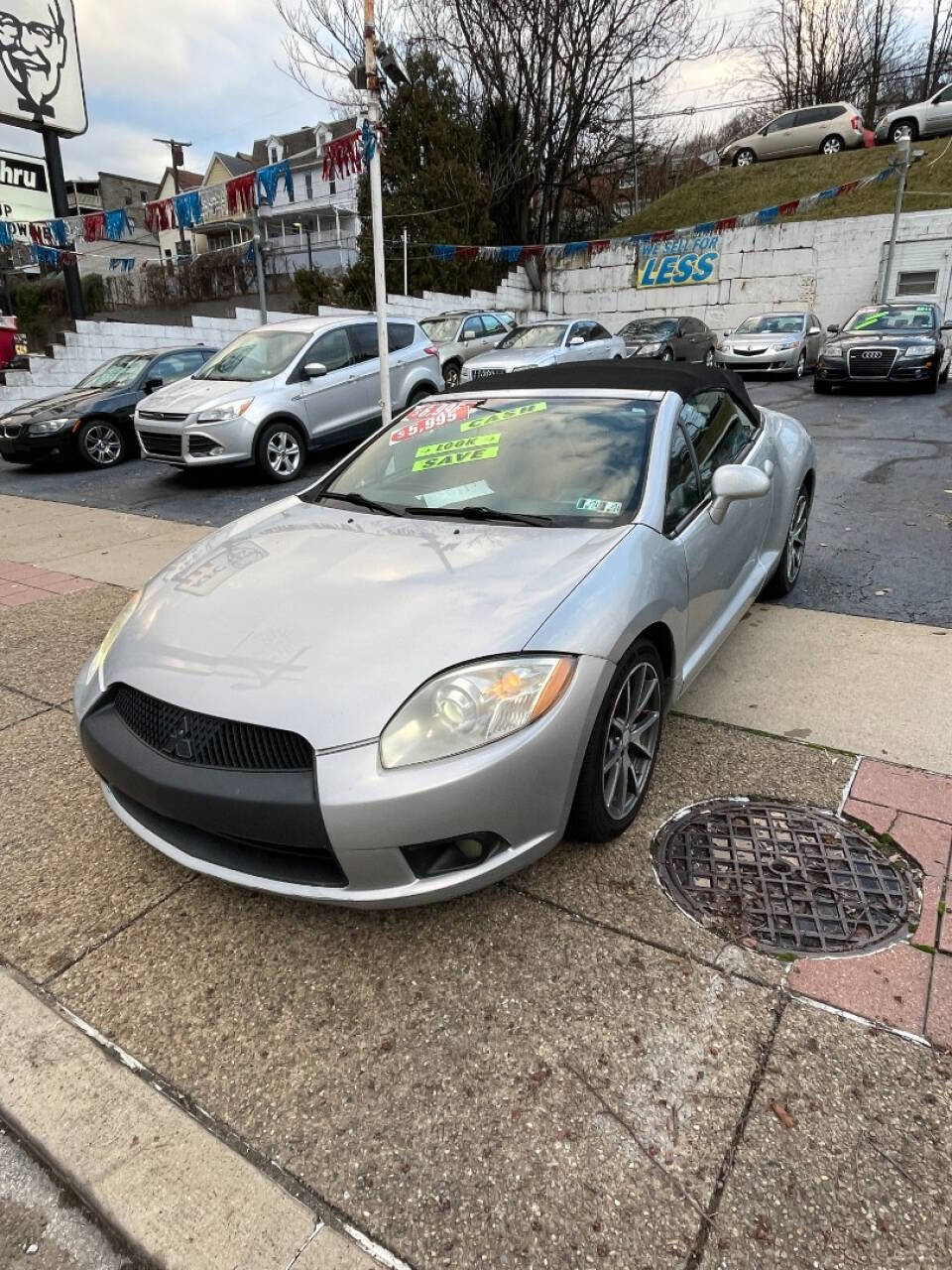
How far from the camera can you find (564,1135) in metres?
1.74

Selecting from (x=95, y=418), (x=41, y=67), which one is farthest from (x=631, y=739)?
(x=41, y=67)

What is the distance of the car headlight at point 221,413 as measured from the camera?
864 cm

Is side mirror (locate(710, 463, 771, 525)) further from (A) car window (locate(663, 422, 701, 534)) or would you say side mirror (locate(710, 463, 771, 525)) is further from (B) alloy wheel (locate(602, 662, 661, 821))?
(B) alloy wheel (locate(602, 662, 661, 821))

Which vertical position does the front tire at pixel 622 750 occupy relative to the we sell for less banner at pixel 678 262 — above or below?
below

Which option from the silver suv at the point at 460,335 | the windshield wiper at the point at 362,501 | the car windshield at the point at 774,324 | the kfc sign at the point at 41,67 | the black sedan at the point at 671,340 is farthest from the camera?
the car windshield at the point at 774,324

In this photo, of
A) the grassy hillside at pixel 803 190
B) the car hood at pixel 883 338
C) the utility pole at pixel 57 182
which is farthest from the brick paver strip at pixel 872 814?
the grassy hillside at pixel 803 190

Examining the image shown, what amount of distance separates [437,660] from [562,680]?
0.35m

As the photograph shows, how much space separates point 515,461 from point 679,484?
26.6 inches

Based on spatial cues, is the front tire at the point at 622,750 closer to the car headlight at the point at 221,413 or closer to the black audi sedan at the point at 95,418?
the car headlight at the point at 221,413

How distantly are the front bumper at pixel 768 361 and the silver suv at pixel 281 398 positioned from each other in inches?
337

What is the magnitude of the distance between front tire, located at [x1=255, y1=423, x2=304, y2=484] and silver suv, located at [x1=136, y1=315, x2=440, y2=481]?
12 mm

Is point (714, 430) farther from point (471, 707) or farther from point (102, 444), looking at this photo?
point (102, 444)

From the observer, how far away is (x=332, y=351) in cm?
966

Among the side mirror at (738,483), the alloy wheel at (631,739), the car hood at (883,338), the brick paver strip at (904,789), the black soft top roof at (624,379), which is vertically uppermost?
the car hood at (883,338)
